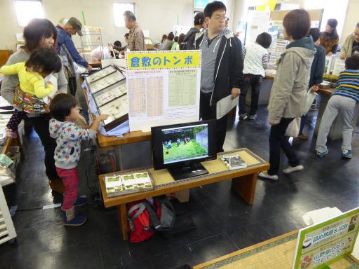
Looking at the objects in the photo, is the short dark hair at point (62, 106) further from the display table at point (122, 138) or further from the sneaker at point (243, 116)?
the sneaker at point (243, 116)

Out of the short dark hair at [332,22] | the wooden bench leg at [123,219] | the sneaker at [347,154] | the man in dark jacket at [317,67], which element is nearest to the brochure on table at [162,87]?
the wooden bench leg at [123,219]

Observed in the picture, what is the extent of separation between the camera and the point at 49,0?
299 inches

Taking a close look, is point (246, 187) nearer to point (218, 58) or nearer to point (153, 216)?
point (153, 216)

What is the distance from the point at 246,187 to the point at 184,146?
2.57 feet

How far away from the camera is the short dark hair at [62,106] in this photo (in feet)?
5.94

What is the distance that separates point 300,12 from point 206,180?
Answer: 1484 mm

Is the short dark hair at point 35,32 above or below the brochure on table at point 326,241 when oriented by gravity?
above

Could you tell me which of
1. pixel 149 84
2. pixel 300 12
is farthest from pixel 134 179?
pixel 300 12

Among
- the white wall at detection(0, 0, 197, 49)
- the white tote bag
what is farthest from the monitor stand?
the white wall at detection(0, 0, 197, 49)

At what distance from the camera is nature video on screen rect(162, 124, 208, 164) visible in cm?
189

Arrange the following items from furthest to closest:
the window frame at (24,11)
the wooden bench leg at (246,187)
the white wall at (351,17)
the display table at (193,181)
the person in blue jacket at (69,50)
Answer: the window frame at (24,11) < the white wall at (351,17) < the person in blue jacket at (69,50) < the wooden bench leg at (246,187) < the display table at (193,181)

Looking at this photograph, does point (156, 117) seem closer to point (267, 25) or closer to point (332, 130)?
point (332, 130)

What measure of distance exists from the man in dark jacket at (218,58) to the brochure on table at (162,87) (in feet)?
1.90

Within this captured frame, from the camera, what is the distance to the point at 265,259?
3.41 feet
